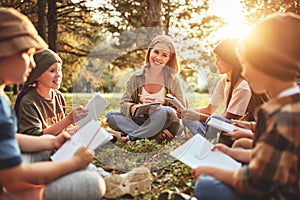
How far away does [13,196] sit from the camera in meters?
2.11

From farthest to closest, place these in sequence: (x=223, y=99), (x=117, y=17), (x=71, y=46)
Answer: (x=71, y=46), (x=117, y=17), (x=223, y=99)

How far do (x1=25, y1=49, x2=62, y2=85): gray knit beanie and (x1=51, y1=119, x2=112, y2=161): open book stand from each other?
95 centimetres

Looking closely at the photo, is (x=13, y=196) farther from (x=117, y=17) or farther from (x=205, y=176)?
(x=117, y=17)

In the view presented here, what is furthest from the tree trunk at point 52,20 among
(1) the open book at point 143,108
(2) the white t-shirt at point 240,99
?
(2) the white t-shirt at point 240,99

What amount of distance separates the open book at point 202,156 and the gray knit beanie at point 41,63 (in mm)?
1389

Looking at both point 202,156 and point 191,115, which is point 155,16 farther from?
point 202,156

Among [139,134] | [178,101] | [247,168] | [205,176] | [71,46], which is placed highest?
[247,168]

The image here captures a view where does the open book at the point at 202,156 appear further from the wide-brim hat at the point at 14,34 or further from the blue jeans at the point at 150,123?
the blue jeans at the point at 150,123

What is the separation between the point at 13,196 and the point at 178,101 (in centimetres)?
253

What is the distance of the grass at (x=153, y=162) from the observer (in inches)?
121

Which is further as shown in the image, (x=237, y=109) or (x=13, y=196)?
(x=237, y=109)

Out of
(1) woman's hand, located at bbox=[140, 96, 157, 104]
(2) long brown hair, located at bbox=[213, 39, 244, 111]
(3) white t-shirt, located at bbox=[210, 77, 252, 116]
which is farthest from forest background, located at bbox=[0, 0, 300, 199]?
(3) white t-shirt, located at bbox=[210, 77, 252, 116]

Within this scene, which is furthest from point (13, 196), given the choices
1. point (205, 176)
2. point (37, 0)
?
point (37, 0)

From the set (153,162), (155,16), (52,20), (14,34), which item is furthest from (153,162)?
(52,20)
